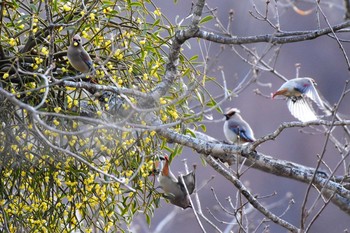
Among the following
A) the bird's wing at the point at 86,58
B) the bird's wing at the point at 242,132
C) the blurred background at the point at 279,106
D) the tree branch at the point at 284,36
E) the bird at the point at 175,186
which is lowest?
the bird at the point at 175,186

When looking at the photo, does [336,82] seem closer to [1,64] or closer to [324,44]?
[324,44]

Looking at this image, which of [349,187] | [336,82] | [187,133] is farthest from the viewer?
[336,82]

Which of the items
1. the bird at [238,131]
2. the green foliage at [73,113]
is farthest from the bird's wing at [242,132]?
the green foliage at [73,113]

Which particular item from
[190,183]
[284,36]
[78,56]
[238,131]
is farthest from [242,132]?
[78,56]

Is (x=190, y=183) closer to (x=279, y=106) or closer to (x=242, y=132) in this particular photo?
(x=242, y=132)

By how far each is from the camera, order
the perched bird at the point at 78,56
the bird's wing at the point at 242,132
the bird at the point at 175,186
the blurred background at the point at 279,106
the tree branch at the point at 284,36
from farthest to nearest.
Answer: the blurred background at the point at 279,106 < the bird's wing at the point at 242,132 < the bird at the point at 175,186 < the perched bird at the point at 78,56 < the tree branch at the point at 284,36

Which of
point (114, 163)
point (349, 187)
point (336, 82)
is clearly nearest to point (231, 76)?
point (336, 82)

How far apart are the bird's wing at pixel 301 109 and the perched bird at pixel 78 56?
3.08ft

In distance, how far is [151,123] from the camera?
2.62 m

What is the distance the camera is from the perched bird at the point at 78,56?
96.2 inches

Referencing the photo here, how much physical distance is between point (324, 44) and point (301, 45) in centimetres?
39

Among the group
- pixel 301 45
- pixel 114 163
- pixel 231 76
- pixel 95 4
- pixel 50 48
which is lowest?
pixel 114 163

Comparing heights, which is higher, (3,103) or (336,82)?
(336,82)

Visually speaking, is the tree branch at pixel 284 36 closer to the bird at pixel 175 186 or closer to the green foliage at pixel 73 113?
the green foliage at pixel 73 113
